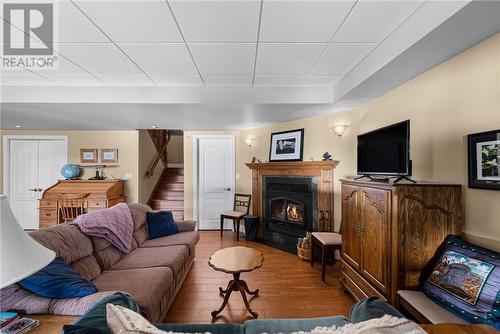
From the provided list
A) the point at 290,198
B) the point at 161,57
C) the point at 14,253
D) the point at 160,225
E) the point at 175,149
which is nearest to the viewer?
the point at 14,253

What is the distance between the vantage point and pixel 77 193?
437 centimetres

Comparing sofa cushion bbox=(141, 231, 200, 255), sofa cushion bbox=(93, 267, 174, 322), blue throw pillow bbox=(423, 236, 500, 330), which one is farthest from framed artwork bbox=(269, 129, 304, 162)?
sofa cushion bbox=(93, 267, 174, 322)

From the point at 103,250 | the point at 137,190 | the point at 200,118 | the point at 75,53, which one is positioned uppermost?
the point at 75,53

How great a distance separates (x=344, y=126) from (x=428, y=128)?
1313mm

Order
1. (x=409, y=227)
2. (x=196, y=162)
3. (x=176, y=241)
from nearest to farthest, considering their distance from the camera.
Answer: (x=409, y=227)
(x=176, y=241)
(x=196, y=162)

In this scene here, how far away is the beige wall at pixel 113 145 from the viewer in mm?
4941

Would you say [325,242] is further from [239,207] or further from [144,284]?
[239,207]

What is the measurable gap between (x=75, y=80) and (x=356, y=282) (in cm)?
396

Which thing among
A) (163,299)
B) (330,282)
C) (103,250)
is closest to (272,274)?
(330,282)

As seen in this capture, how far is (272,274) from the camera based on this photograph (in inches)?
115

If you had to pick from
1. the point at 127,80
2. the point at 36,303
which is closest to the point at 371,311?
the point at 36,303

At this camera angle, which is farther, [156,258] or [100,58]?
[156,258]

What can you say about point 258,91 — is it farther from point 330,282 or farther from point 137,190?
point 137,190

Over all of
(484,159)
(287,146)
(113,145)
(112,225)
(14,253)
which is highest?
(113,145)
